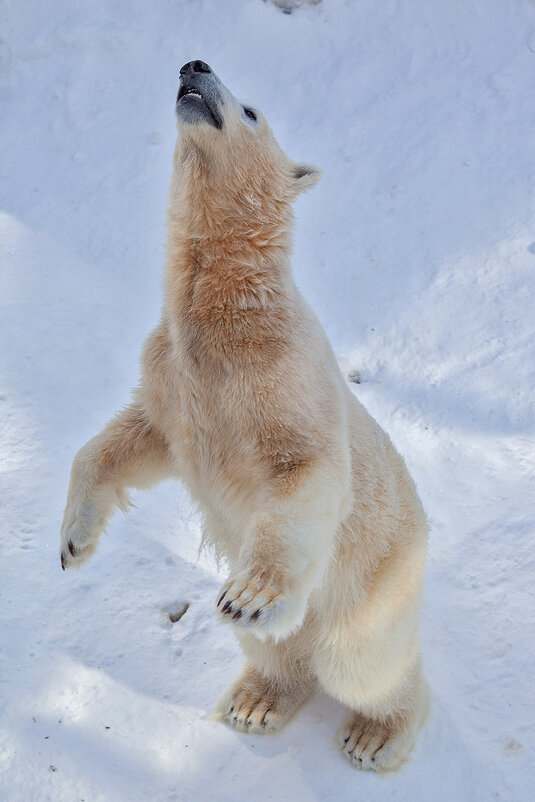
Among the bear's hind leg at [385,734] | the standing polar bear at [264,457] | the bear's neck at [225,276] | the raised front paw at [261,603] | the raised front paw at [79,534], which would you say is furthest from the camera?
the bear's hind leg at [385,734]

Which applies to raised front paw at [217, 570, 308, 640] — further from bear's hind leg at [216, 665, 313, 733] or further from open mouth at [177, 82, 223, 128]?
open mouth at [177, 82, 223, 128]

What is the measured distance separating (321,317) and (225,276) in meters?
2.36

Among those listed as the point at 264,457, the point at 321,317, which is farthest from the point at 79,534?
the point at 321,317

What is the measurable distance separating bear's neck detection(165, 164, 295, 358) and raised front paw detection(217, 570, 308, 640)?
69 cm

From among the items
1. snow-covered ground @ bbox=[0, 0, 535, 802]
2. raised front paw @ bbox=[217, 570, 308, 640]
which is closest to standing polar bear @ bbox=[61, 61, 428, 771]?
raised front paw @ bbox=[217, 570, 308, 640]

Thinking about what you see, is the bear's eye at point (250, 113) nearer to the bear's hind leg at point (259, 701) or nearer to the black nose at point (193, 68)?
the black nose at point (193, 68)

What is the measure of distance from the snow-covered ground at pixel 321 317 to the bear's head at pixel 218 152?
1.79m

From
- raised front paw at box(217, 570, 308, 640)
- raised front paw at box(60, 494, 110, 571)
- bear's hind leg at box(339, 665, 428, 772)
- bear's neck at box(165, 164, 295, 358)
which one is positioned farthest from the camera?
bear's hind leg at box(339, 665, 428, 772)

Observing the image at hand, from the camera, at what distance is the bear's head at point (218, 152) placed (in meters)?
2.38

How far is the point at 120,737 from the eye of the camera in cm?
281

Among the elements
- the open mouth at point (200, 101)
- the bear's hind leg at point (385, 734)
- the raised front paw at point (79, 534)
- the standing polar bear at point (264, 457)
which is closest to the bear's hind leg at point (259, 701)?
the standing polar bear at point (264, 457)

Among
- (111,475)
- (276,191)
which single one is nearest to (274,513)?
(111,475)

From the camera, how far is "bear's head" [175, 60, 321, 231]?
2375 mm

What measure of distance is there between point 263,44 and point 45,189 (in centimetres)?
194
